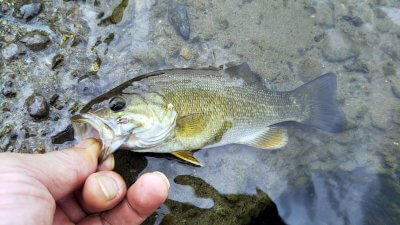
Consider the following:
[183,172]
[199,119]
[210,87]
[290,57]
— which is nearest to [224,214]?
[183,172]

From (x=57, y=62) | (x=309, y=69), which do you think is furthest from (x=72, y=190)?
(x=309, y=69)

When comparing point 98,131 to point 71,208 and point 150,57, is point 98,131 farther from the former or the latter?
point 150,57

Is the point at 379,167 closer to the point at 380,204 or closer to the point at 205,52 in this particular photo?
the point at 380,204

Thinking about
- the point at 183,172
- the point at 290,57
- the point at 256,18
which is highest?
the point at 256,18

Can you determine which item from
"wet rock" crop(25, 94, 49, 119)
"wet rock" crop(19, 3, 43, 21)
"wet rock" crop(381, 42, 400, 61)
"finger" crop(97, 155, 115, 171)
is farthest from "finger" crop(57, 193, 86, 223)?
"wet rock" crop(381, 42, 400, 61)

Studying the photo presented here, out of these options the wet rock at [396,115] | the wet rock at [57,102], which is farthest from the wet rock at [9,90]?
the wet rock at [396,115]
